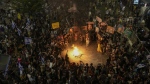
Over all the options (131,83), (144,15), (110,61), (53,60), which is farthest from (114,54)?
(144,15)

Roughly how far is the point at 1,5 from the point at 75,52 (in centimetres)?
1702

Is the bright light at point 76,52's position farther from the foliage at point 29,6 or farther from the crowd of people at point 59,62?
the foliage at point 29,6

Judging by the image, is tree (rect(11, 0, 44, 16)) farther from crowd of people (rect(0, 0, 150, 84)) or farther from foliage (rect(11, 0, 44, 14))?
crowd of people (rect(0, 0, 150, 84))

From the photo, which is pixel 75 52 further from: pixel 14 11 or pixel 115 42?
pixel 14 11

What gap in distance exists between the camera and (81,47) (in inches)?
998

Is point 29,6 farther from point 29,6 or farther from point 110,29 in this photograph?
point 110,29

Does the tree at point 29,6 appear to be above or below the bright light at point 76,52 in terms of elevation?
above

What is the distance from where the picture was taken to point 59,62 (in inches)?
804

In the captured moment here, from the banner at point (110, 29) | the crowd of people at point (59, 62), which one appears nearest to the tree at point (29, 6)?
the crowd of people at point (59, 62)

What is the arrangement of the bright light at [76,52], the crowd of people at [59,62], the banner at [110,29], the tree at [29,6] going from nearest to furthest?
the crowd of people at [59,62] < the banner at [110,29] < the bright light at [76,52] < the tree at [29,6]

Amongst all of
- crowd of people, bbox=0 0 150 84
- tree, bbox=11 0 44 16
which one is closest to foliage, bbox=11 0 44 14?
tree, bbox=11 0 44 16

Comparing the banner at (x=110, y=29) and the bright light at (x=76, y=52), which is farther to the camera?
the bright light at (x=76, y=52)

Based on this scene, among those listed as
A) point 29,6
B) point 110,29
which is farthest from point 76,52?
point 29,6

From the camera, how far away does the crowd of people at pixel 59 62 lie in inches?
724
